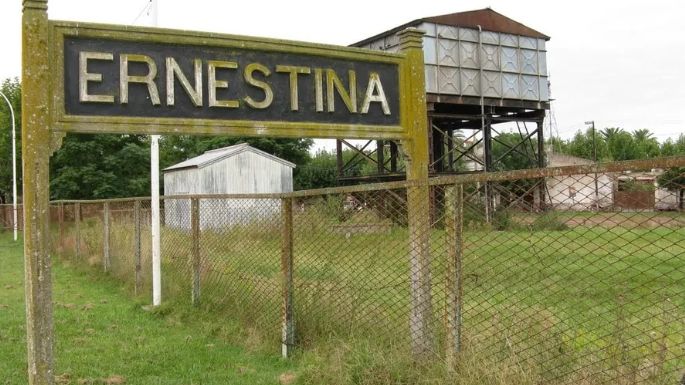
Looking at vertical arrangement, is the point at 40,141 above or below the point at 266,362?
above

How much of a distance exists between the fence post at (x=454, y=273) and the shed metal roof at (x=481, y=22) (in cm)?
1994

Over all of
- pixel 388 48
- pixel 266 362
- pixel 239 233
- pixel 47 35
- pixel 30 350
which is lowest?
pixel 266 362

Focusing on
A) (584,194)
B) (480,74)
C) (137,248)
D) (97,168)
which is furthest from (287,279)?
(97,168)

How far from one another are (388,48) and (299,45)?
19.4m

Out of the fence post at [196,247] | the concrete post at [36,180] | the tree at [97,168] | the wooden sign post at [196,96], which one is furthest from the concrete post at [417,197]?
the tree at [97,168]

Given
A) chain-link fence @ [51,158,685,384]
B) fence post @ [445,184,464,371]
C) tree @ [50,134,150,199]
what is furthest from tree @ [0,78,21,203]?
fence post @ [445,184,464,371]

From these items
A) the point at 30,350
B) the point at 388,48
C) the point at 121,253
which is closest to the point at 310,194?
the point at 30,350

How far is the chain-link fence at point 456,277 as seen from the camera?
12.7 feet

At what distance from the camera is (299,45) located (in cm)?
527

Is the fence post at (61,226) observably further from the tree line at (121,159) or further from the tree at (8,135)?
the tree at (8,135)

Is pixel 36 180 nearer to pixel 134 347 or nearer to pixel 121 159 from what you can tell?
pixel 134 347

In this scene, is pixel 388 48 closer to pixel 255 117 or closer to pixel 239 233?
pixel 239 233

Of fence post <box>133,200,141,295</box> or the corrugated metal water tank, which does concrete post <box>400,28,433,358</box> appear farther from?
the corrugated metal water tank

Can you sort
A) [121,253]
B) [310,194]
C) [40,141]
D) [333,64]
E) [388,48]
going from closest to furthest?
[40,141], [333,64], [310,194], [121,253], [388,48]
